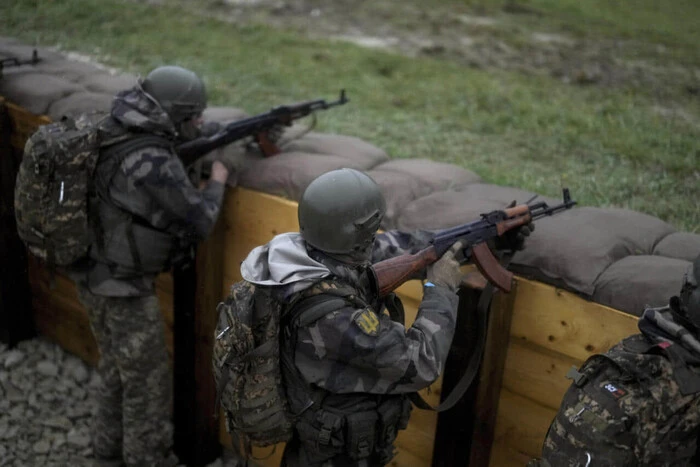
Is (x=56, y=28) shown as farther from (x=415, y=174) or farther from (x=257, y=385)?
(x=257, y=385)

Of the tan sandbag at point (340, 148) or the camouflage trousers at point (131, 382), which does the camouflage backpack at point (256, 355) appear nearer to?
the camouflage trousers at point (131, 382)

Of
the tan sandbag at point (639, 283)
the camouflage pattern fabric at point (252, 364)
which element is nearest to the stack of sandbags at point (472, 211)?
the tan sandbag at point (639, 283)

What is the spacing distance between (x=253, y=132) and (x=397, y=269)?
198 centimetres

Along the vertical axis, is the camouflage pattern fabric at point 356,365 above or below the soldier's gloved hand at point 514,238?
below

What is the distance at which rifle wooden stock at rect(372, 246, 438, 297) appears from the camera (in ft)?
10.3

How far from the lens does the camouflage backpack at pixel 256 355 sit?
9.74 feet

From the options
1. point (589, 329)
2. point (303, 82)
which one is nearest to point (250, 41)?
point (303, 82)

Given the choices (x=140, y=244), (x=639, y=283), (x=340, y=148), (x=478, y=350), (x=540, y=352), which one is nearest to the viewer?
(x=639, y=283)

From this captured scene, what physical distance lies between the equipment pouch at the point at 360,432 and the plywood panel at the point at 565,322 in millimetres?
929

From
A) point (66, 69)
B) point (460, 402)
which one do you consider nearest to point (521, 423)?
point (460, 402)

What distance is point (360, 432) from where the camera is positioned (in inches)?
122

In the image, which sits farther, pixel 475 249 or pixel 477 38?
pixel 477 38

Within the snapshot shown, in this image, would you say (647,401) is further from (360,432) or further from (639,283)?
(360,432)

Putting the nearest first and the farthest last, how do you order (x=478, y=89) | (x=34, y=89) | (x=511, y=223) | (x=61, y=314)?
(x=511, y=223) < (x=34, y=89) < (x=61, y=314) < (x=478, y=89)
